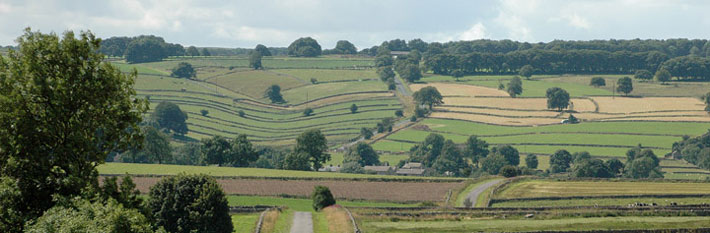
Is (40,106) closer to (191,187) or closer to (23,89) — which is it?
(23,89)

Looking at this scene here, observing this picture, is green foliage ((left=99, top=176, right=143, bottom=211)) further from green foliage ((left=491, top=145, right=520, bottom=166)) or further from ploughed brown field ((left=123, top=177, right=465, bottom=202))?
green foliage ((left=491, top=145, right=520, bottom=166))

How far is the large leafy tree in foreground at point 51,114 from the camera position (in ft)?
108

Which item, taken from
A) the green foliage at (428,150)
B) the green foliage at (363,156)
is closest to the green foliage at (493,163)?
the green foliage at (428,150)

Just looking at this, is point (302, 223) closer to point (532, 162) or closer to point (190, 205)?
point (190, 205)

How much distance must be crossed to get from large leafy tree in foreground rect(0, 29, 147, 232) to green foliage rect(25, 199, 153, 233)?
1.96 meters

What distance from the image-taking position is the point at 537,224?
6347 cm

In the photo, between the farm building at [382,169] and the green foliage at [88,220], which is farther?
the farm building at [382,169]

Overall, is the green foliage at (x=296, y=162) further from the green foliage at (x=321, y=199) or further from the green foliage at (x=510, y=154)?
the green foliage at (x=321, y=199)

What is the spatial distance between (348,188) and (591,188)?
3037cm

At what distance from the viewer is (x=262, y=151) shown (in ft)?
609

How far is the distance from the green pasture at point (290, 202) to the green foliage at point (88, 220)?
51.6 metres

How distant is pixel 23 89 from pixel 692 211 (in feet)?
190

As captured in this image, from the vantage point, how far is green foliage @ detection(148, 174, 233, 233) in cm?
5266

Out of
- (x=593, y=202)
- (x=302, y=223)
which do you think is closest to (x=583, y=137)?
(x=593, y=202)
